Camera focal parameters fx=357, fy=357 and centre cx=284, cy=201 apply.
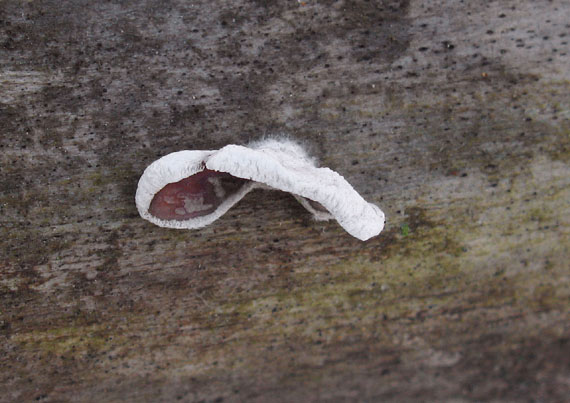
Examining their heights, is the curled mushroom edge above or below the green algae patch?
above

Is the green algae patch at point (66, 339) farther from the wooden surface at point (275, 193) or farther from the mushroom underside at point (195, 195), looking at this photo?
the mushroom underside at point (195, 195)

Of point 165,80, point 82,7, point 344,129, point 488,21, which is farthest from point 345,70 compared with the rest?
point 82,7

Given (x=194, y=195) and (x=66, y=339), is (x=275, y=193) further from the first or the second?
(x=66, y=339)

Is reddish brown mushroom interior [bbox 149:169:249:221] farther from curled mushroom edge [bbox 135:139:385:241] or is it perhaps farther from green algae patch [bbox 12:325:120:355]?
green algae patch [bbox 12:325:120:355]

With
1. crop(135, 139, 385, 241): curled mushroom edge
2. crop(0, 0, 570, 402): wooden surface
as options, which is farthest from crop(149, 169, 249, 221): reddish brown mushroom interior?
crop(0, 0, 570, 402): wooden surface

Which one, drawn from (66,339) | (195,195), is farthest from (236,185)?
(66,339)

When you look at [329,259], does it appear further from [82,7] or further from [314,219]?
[82,7]
